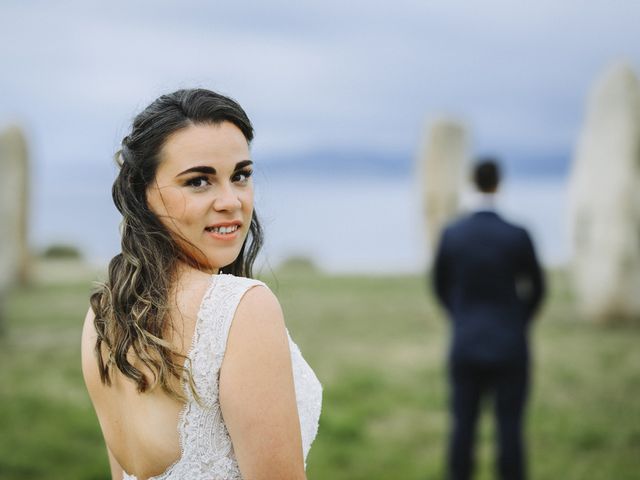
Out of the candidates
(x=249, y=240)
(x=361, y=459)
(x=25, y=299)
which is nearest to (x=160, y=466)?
(x=249, y=240)

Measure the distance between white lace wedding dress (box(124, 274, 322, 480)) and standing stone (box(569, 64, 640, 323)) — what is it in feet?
34.5


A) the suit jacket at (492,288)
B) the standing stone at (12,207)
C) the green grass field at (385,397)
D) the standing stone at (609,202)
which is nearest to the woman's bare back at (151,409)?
the green grass field at (385,397)

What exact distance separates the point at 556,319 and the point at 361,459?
6.44m

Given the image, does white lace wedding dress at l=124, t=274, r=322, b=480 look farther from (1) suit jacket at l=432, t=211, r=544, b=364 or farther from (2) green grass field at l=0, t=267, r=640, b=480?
(1) suit jacket at l=432, t=211, r=544, b=364

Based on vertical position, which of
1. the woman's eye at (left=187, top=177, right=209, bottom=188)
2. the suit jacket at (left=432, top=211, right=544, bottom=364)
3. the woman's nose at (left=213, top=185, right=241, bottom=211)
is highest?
the woman's eye at (left=187, top=177, right=209, bottom=188)

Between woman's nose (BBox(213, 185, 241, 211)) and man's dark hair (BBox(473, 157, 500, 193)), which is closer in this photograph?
woman's nose (BBox(213, 185, 241, 211))

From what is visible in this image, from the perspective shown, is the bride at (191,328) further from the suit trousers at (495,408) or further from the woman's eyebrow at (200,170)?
the suit trousers at (495,408)

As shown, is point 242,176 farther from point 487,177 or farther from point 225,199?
point 487,177

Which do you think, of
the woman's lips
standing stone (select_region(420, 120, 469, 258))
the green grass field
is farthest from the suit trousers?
standing stone (select_region(420, 120, 469, 258))

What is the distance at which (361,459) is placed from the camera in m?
6.41

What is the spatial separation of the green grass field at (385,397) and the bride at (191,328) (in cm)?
276

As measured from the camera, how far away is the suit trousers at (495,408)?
4887 mm

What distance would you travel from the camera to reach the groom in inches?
192

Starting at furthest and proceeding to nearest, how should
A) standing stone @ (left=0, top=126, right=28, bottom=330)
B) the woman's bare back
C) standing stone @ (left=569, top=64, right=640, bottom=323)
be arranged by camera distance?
standing stone @ (left=0, top=126, right=28, bottom=330) < standing stone @ (left=569, top=64, right=640, bottom=323) < the woman's bare back
